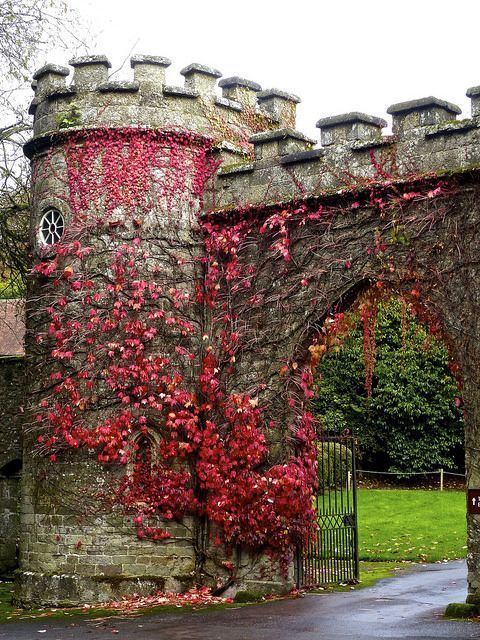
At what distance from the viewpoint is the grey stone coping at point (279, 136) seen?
11984 mm

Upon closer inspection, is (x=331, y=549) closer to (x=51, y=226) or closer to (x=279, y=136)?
(x=279, y=136)

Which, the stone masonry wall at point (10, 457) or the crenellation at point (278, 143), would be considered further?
the stone masonry wall at point (10, 457)

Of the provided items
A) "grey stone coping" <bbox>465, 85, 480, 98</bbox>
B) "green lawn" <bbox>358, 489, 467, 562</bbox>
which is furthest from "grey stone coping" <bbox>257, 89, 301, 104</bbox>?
"green lawn" <bbox>358, 489, 467, 562</bbox>

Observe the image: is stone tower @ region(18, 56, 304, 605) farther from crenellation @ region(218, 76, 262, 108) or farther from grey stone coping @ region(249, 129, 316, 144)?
grey stone coping @ region(249, 129, 316, 144)

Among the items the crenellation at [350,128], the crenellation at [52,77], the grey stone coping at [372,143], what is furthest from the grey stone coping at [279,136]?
the crenellation at [52,77]

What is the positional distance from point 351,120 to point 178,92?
2477 mm

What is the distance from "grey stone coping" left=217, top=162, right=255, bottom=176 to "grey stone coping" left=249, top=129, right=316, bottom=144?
1.00 ft

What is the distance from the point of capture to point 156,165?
1250 cm

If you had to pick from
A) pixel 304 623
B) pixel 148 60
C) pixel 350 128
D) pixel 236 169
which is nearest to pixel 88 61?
pixel 148 60

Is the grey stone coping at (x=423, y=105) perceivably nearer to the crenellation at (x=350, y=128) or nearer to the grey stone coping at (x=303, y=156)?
the crenellation at (x=350, y=128)

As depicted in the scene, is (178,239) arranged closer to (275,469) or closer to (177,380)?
(177,380)

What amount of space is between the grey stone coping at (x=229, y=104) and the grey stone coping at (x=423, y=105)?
2896 millimetres

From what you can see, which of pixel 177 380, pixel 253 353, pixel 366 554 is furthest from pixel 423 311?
pixel 366 554

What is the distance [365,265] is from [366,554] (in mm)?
7454
